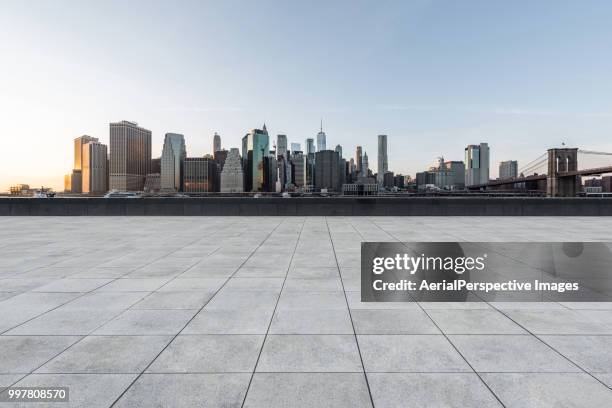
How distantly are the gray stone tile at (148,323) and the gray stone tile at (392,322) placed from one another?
251 cm

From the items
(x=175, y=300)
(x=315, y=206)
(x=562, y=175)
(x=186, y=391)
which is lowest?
(x=186, y=391)

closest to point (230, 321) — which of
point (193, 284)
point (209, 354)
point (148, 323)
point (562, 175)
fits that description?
point (209, 354)

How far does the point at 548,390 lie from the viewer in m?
3.43

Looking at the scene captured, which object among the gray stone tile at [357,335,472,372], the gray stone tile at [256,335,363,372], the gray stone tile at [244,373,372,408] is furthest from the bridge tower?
the gray stone tile at [244,373,372,408]

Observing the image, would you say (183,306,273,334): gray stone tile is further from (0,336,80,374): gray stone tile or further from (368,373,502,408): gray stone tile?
(368,373,502,408): gray stone tile

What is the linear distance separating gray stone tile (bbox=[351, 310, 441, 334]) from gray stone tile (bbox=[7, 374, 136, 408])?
2856mm

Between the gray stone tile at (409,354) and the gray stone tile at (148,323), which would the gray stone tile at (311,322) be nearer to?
the gray stone tile at (409,354)

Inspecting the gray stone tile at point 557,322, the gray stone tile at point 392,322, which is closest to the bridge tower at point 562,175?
the gray stone tile at point 557,322

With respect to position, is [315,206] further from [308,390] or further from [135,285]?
[308,390]

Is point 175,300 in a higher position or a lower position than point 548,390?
higher

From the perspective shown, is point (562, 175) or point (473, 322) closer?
point (473, 322)

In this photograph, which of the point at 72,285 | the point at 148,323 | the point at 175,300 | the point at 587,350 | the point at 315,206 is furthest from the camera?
the point at 315,206

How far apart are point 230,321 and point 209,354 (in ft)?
A: 3.21

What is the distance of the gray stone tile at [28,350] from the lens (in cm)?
387
